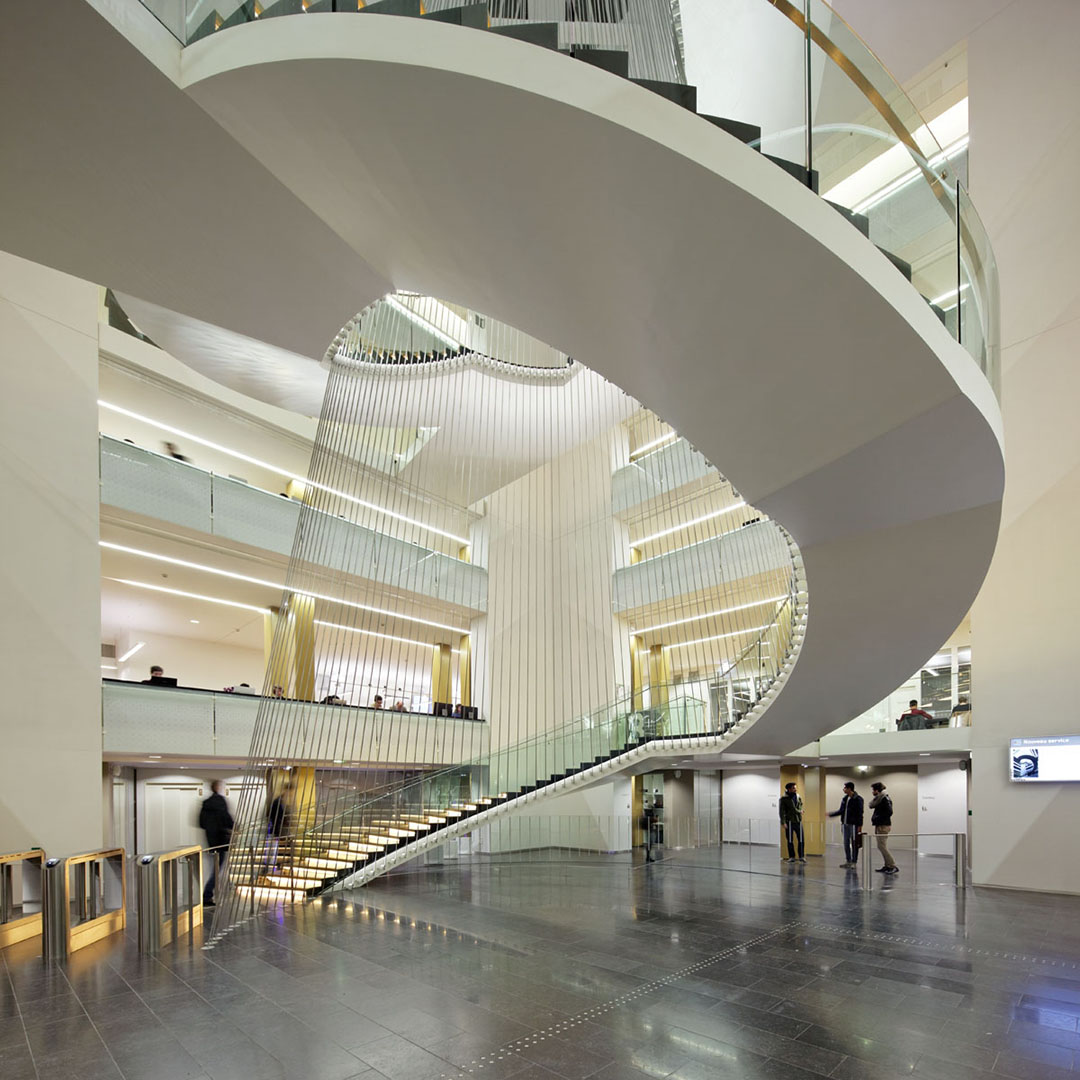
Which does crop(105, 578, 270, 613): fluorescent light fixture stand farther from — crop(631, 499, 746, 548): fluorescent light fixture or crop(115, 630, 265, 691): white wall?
crop(631, 499, 746, 548): fluorescent light fixture

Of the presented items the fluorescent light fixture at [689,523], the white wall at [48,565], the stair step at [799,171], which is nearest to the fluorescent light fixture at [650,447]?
the fluorescent light fixture at [689,523]

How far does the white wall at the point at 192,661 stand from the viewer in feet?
64.5

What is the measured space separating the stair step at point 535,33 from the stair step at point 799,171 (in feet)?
4.46

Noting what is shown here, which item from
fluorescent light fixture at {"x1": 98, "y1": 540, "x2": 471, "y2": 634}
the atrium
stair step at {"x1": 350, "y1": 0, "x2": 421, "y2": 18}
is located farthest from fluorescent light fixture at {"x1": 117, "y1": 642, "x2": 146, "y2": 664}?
stair step at {"x1": 350, "y1": 0, "x2": 421, "y2": 18}

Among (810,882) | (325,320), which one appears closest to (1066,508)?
(810,882)

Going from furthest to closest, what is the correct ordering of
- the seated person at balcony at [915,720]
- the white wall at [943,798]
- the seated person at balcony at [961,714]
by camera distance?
the white wall at [943,798] < the seated person at balcony at [915,720] < the seated person at balcony at [961,714]

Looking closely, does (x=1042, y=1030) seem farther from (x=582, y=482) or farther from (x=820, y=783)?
(x=582, y=482)

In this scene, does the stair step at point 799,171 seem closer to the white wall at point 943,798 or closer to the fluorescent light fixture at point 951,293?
the fluorescent light fixture at point 951,293

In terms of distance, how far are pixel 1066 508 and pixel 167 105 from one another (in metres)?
13.0

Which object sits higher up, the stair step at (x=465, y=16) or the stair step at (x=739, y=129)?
the stair step at (x=465, y=16)

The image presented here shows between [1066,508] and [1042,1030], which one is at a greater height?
[1066,508]

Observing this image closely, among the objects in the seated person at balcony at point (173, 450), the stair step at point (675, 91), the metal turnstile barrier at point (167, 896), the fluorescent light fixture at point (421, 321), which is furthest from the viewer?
the seated person at balcony at point (173, 450)

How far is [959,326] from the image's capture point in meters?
5.55

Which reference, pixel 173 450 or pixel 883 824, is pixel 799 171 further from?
pixel 173 450
